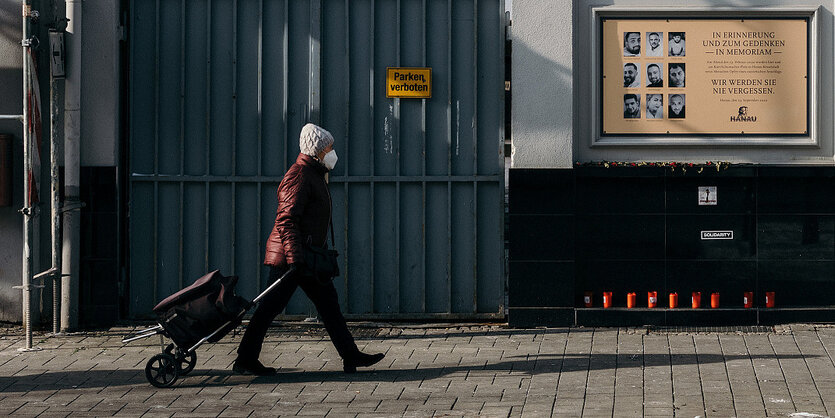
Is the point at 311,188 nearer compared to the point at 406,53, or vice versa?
the point at 311,188

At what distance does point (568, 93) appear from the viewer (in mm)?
10125

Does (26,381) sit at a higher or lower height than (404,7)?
lower

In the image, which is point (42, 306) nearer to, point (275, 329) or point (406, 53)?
point (275, 329)

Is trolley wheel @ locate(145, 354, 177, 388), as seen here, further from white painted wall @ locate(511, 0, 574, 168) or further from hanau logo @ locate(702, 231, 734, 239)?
hanau logo @ locate(702, 231, 734, 239)

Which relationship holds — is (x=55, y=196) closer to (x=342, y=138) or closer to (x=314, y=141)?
(x=342, y=138)

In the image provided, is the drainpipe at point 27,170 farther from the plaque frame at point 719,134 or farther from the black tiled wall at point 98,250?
the plaque frame at point 719,134

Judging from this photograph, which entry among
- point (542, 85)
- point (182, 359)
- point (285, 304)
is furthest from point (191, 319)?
point (542, 85)

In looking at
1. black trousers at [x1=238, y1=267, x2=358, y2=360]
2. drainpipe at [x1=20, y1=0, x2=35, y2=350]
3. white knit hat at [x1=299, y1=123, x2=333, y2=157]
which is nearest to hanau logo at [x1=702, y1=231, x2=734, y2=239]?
black trousers at [x1=238, y1=267, x2=358, y2=360]

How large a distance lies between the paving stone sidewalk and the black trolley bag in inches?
6.1

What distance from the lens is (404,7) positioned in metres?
10.5

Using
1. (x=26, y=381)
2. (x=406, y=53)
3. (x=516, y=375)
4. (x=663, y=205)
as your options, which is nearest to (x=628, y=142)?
(x=663, y=205)

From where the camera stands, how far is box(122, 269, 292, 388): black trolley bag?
8.04m

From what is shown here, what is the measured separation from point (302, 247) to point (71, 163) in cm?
288

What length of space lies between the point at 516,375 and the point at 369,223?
2.67m
